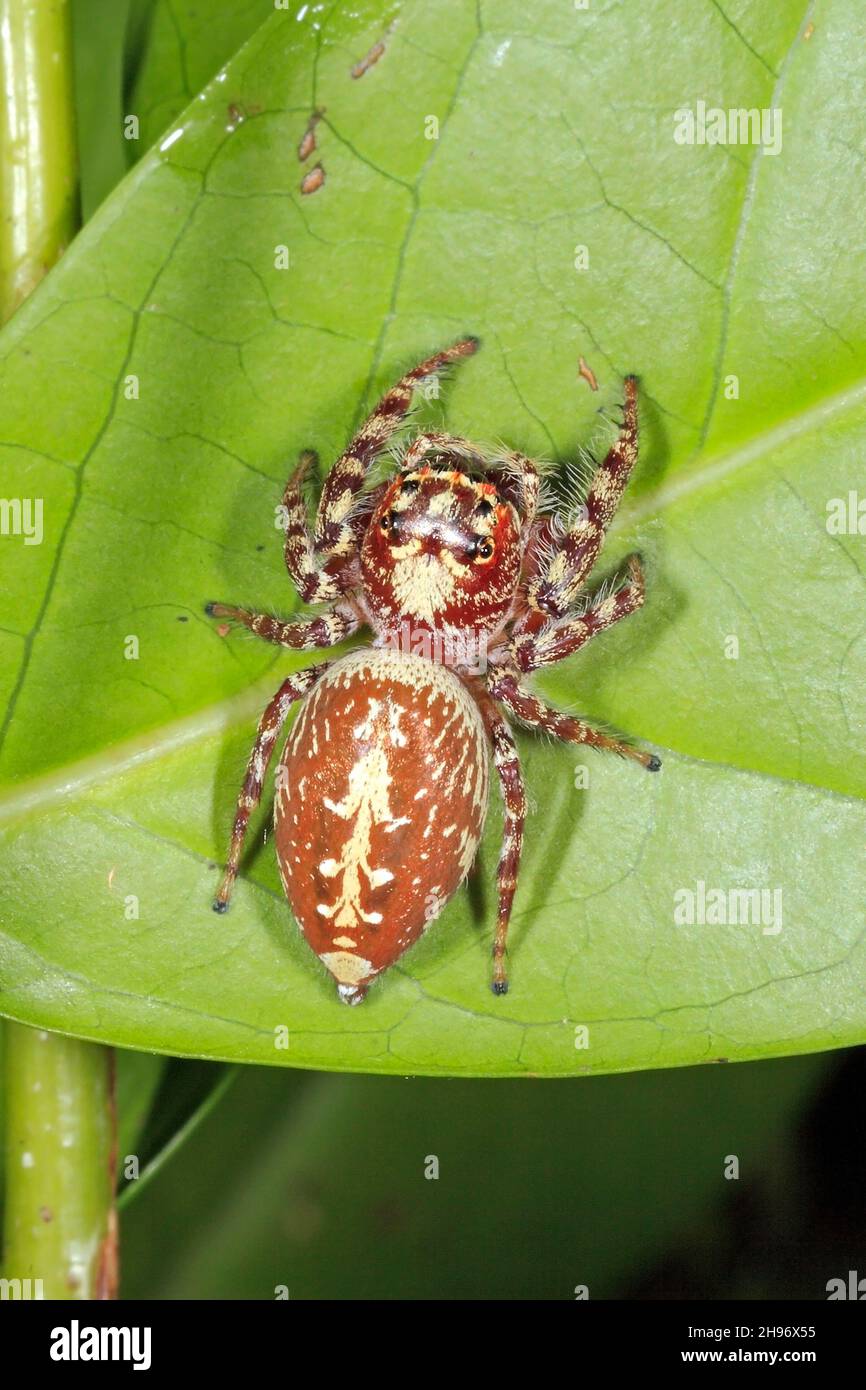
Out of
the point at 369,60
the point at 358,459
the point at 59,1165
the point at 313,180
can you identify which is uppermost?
the point at 369,60

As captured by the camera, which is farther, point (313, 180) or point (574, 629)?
point (574, 629)

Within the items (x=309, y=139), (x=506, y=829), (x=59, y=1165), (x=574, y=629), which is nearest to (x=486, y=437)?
(x=574, y=629)

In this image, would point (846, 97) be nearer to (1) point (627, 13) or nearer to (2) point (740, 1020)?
(1) point (627, 13)

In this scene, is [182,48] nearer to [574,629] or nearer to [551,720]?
[574,629]

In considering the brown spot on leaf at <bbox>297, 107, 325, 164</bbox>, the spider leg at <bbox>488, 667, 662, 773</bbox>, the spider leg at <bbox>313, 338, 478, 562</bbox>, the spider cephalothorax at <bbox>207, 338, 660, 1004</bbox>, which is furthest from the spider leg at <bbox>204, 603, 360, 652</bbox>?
the brown spot on leaf at <bbox>297, 107, 325, 164</bbox>

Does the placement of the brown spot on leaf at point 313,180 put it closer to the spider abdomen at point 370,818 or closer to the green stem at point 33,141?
the green stem at point 33,141

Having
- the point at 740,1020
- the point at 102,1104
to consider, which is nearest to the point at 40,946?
the point at 102,1104

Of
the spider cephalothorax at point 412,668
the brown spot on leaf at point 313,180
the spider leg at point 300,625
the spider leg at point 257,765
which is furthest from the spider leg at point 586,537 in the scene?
the brown spot on leaf at point 313,180

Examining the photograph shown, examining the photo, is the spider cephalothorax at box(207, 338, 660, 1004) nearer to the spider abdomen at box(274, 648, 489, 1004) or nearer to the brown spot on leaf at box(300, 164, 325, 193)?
the spider abdomen at box(274, 648, 489, 1004)
